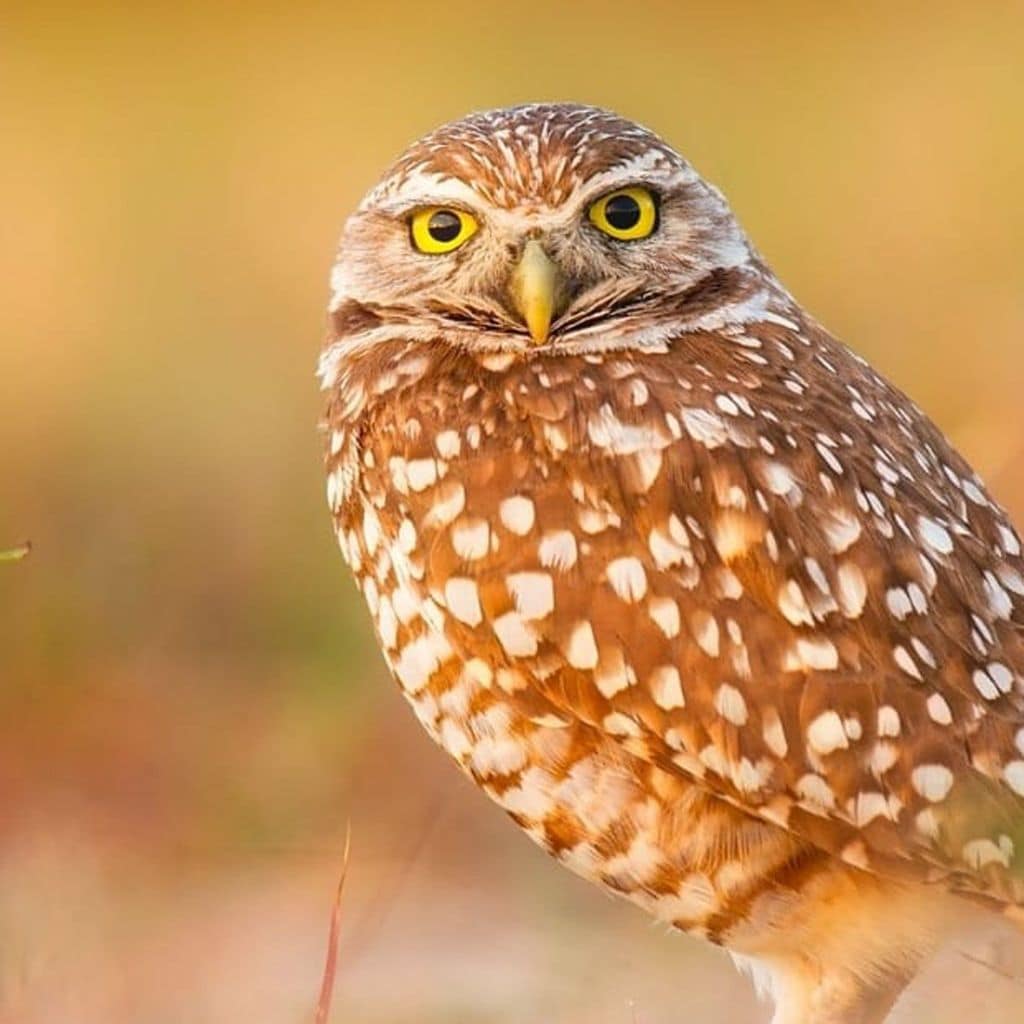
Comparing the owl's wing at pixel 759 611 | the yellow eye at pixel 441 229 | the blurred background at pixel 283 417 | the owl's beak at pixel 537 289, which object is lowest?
the blurred background at pixel 283 417

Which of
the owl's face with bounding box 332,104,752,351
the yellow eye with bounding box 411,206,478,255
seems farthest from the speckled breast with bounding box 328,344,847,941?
the yellow eye with bounding box 411,206,478,255

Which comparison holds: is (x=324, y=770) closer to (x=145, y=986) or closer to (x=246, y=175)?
(x=145, y=986)

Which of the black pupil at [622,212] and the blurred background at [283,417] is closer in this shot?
the black pupil at [622,212]

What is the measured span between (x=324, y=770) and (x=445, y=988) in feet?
1.67

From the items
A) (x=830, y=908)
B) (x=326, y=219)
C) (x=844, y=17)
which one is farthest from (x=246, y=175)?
(x=830, y=908)

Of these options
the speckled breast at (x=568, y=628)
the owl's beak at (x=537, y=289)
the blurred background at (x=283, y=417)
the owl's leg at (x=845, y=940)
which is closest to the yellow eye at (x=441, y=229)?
the owl's beak at (x=537, y=289)

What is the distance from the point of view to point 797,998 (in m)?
4.61

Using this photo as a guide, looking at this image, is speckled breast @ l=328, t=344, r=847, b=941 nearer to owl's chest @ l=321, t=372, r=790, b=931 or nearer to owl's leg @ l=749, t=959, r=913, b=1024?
owl's chest @ l=321, t=372, r=790, b=931

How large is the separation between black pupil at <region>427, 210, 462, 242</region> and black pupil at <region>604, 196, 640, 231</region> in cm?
25

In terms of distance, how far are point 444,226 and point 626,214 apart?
0.30 meters

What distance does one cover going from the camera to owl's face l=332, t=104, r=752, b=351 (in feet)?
15.3

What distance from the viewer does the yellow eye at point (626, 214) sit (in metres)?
4.73

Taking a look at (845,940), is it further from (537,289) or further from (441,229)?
(441,229)

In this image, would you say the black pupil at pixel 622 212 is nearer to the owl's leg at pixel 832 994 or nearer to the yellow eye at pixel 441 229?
the yellow eye at pixel 441 229
